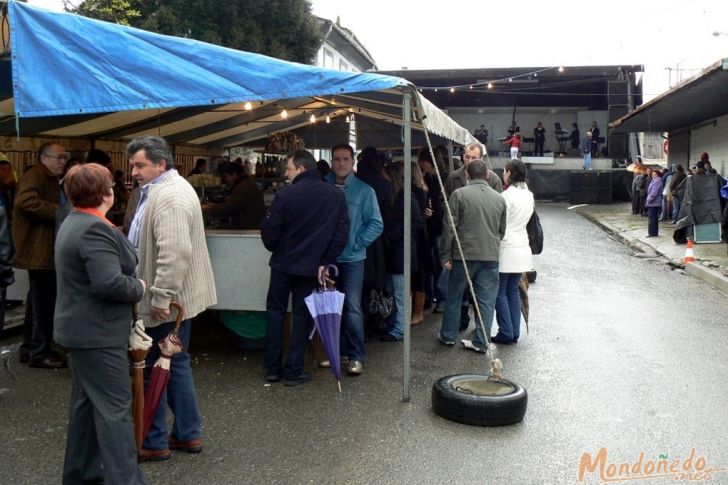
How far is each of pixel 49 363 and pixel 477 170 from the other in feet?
14.0

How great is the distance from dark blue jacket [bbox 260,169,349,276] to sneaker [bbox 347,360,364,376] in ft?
3.55

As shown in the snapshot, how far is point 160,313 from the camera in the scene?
407cm

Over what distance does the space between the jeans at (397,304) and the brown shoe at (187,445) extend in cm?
333

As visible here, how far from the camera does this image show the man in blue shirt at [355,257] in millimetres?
6293

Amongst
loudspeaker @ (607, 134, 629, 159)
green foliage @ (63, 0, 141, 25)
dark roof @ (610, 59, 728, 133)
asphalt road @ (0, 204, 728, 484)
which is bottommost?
asphalt road @ (0, 204, 728, 484)

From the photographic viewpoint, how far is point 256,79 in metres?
5.22

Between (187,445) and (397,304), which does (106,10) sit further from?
(187,445)

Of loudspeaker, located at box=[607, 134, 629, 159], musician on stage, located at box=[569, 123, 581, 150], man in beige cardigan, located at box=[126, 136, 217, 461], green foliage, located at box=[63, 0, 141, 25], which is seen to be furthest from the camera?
musician on stage, located at box=[569, 123, 581, 150]

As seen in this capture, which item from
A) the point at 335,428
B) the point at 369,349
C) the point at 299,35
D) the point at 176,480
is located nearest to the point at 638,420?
the point at 335,428

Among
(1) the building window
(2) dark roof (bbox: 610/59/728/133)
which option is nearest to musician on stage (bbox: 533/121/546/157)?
(2) dark roof (bbox: 610/59/728/133)

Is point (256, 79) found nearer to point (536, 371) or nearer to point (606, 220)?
point (536, 371)

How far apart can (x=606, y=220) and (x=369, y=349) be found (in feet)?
59.2

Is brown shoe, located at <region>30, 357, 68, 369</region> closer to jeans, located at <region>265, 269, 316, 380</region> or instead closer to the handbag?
jeans, located at <region>265, 269, 316, 380</region>

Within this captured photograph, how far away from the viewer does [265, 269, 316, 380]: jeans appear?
5.71 m
